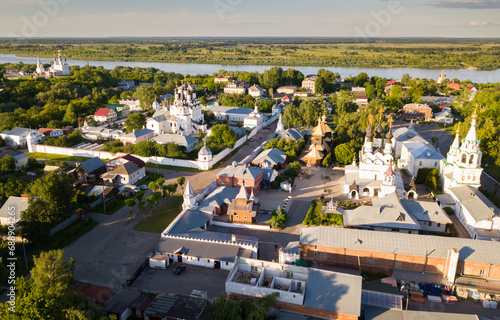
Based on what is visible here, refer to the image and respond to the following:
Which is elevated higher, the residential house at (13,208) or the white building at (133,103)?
the white building at (133,103)

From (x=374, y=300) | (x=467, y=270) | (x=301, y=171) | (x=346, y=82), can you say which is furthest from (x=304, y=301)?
(x=346, y=82)

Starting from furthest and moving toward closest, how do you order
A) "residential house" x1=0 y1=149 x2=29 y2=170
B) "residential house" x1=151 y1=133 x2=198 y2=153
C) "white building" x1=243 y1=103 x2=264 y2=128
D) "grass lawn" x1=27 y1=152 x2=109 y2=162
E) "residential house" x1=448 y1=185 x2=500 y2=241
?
1. "white building" x1=243 y1=103 x2=264 y2=128
2. "residential house" x1=151 y1=133 x2=198 y2=153
3. "grass lawn" x1=27 y1=152 x2=109 y2=162
4. "residential house" x1=0 y1=149 x2=29 y2=170
5. "residential house" x1=448 y1=185 x2=500 y2=241

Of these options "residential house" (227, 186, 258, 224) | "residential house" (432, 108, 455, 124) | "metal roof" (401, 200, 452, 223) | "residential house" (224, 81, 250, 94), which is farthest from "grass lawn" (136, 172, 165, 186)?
"residential house" (224, 81, 250, 94)

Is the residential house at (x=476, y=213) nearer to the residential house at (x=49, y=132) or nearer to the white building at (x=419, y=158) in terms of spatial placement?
the white building at (x=419, y=158)

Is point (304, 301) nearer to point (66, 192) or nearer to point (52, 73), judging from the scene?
point (66, 192)

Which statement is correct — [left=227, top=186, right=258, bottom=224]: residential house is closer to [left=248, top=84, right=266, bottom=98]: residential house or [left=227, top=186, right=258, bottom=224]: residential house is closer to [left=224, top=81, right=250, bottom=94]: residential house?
[left=248, top=84, right=266, bottom=98]: residential house

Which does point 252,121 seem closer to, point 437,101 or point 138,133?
point 138,133

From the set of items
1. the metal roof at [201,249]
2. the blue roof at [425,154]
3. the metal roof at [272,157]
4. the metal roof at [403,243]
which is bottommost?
the metal roof at [201,249]

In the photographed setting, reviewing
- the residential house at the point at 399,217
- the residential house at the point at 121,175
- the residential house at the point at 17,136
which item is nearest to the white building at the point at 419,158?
the residential house at the point at 399,217
